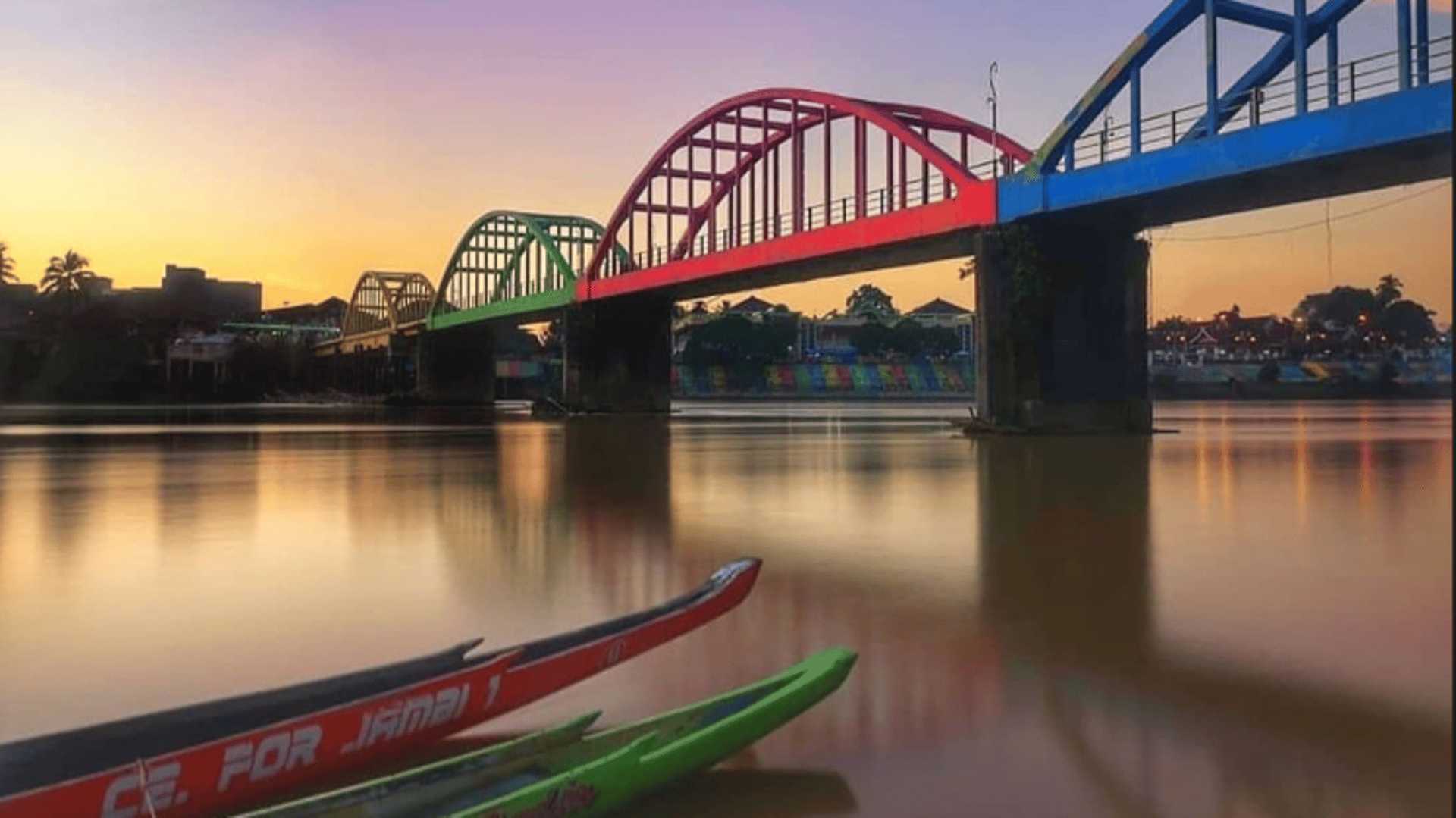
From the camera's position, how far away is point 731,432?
37875 mm

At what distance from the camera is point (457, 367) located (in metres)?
103

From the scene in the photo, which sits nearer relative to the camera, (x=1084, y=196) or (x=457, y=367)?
(x=1084, y=196)

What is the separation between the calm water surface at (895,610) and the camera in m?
3.92

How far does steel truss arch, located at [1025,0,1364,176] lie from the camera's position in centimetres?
2886

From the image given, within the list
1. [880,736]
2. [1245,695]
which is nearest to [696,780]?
[880,736]

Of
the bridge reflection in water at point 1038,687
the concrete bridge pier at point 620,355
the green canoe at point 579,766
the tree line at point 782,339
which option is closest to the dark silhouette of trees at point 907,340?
the tree line at point 782,339

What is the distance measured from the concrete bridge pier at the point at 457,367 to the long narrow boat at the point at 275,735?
319ft

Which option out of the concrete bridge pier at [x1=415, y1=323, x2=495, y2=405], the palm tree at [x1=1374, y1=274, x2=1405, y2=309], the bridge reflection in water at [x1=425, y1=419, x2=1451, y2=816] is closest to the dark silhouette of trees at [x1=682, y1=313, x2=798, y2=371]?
the concrete bridge pier at [x1=415, y1=323, x2=495, y2=405]

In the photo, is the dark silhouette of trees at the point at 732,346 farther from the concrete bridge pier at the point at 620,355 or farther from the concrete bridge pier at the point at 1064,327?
the concrete bridge pier at the point at 1064,327

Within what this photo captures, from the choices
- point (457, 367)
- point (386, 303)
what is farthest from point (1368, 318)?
point (386, 303)

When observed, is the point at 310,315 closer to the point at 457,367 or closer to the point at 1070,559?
the point at 457,367

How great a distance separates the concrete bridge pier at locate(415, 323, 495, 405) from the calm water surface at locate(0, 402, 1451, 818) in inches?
3330

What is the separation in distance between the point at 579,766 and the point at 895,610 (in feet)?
12.2

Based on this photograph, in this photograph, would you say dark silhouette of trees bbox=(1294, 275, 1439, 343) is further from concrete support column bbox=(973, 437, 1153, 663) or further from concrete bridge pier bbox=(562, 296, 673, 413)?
concrete bridge pier bbox=(562, 296, 673, 413)
